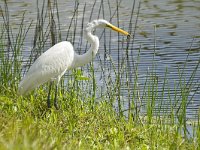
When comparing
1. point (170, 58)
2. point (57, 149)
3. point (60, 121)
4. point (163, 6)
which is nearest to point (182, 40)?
point (170, 58)

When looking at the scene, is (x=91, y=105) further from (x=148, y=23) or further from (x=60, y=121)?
(x=148, y=23)

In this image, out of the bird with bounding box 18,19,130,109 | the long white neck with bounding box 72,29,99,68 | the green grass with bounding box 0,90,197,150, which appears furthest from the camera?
the long white neck with bounding box 72,29,99,68

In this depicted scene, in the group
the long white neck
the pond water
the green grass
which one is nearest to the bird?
the long white neck

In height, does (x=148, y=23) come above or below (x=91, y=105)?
below

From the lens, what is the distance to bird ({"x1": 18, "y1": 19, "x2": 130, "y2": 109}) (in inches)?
257

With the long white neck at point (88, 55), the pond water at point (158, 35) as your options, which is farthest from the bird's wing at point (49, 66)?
the pond water at point (158, 35)

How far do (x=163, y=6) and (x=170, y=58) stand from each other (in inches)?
204

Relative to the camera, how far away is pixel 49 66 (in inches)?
267

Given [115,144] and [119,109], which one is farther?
[119,109]

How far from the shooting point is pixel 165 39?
11219 mm

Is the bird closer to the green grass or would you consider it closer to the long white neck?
the long white neck

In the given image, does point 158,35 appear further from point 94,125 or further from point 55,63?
point 94,125

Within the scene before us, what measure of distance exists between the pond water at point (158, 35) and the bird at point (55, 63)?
0.25m

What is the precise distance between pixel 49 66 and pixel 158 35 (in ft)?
16.7
